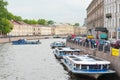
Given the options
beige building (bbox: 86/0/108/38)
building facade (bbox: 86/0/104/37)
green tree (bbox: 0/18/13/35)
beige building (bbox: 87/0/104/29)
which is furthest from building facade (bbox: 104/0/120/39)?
green tree (bbox: 0/18/13/35)

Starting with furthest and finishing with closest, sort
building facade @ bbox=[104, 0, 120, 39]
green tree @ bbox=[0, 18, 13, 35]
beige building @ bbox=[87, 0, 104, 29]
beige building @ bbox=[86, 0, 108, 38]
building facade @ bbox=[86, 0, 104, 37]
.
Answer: green tree @ bbox=[0, 18, 13, 35]
building facade @ bbox=[86, 0, 104, 37]
beige building @ bbox=[87, 0, 104, 29]
beige building @ bbox=[86, 0, 108, 38]
building facade @ bbox=[104, 0, 120, 39]

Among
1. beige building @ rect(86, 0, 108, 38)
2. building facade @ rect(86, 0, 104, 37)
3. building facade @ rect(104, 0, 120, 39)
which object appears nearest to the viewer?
building facade @ rect(104, 0, 120, 39)

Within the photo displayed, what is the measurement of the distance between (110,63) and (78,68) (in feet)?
11.1

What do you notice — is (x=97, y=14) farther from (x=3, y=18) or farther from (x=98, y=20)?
(x=3, y=18)

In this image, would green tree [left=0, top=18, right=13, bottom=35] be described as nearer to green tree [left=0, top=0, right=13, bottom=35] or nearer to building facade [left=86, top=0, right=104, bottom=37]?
green tree [left=0, top=0, right=13, bottom=35]

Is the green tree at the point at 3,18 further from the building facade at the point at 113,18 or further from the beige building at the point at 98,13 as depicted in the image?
the building facade at the point at 113,18

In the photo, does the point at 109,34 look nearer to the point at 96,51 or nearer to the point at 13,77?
the point at 96,51

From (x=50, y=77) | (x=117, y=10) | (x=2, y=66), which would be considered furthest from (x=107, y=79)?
(x=117, y=10)

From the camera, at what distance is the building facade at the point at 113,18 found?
58281mm

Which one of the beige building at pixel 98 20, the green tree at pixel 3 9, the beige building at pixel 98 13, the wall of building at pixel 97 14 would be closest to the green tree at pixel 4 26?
the green tree at pixel 3 9

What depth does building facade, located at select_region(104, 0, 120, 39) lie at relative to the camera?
58281mm

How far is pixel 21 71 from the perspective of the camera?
3975 centimetres

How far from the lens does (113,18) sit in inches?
2400

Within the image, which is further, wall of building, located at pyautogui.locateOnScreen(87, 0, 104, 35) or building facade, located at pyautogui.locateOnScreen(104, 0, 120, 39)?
wall of building, located at pyautogui.locateOnScreen(87, 0, 104, 35)
